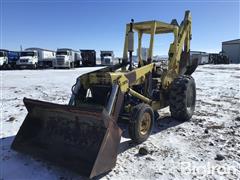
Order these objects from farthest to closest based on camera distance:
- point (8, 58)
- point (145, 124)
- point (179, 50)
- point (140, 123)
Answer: point (8, 58), point (179, 50), point (145, 124), point (140, 123)

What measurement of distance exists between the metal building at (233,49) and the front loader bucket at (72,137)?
5674cm

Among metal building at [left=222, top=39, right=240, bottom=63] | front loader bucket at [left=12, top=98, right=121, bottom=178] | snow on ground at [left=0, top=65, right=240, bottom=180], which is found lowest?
snow on ground at [left=0, top=65, right=240, bottom=180]

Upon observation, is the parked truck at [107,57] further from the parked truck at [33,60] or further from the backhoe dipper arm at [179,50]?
the backhoe dipper arm at [179,50]

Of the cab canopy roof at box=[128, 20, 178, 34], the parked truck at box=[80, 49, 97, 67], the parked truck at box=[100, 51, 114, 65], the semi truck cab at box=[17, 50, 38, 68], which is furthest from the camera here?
the parked truck at box=[80, 49, 97, 67]

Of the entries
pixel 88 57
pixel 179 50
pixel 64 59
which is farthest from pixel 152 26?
pixel 88 57

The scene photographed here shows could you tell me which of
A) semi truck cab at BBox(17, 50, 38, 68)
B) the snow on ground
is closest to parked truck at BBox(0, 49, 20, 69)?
semi truck cab at BBox(17, 50, 38, 68)

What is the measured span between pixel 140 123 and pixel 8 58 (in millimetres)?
32435

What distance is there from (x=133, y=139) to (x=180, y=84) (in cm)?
209

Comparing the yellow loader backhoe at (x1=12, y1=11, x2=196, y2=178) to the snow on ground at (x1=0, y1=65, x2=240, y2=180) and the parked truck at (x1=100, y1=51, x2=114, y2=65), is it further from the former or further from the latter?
the parked truck at (x1=100, y1=51, x2=114, y2=65)

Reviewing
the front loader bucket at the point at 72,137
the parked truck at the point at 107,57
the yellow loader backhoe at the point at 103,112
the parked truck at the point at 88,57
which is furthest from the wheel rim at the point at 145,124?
the parked truck at the point at 88,57

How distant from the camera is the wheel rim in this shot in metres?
4.84

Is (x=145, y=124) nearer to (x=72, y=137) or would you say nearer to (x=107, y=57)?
(x=72, y=137)

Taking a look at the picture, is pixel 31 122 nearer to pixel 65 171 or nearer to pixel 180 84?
pixel 65 171

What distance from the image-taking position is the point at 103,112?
144 inches
